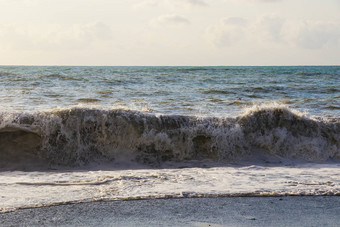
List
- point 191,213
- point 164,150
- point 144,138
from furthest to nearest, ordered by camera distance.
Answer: point 144,138
point 164,150
point 191,213

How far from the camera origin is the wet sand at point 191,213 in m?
3.83

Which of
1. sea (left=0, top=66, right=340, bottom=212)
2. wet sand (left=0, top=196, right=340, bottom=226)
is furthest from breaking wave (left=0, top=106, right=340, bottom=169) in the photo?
wet sand (left=0, top=196, right=340, bottom=226)

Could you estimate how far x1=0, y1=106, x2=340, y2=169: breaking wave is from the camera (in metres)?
7.50

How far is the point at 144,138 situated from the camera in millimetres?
7875

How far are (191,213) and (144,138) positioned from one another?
3.88m

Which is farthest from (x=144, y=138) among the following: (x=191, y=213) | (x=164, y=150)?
(x=191, y=213)

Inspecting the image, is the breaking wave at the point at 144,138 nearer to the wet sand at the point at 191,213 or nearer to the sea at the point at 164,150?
the sea at the point at 164,150

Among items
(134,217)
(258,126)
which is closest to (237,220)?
(134,217)

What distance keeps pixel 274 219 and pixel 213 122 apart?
449cm

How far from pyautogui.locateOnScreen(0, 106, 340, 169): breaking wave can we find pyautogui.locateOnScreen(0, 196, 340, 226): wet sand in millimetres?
3064

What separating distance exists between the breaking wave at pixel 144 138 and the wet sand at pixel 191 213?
10.1ft

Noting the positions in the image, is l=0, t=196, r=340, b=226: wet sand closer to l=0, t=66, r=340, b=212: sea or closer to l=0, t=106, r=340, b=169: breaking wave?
l=0, t=66, r=340, b=212: sea

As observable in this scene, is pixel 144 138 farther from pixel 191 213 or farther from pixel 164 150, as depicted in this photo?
pixel 191 213

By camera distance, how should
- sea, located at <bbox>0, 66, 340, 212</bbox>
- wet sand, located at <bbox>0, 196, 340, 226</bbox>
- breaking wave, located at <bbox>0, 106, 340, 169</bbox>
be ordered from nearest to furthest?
1. wet sand, located at <bbox>0, 196, 340, 226</bbox>
2. sea, located at <bbox>0, 66, 340, 212</bbox>
3. breaking wave, located at <bbox>0, 106, 340, 169</bbox>
